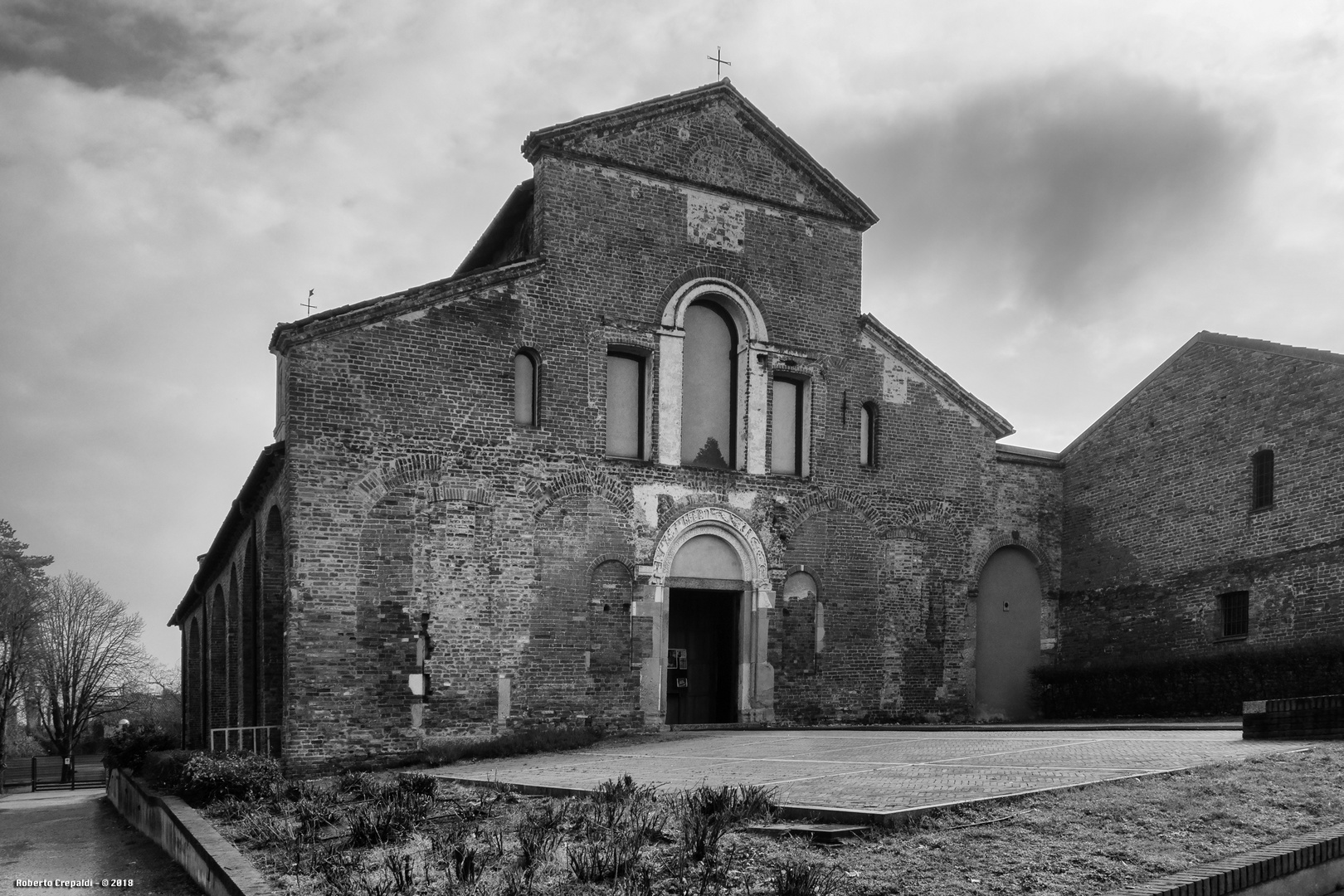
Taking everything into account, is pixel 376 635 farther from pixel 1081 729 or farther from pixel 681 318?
pixel 1081 729

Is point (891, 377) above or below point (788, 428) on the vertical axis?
above

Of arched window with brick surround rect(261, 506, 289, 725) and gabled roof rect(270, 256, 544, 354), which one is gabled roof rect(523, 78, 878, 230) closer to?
gabled roof rect(270, 256, 544, 354)

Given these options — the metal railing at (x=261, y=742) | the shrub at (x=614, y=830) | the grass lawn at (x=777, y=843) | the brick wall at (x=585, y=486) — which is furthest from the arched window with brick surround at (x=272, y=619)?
the shrub at (x=614, y=830)

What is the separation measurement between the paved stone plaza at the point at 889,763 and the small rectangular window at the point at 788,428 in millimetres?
5741

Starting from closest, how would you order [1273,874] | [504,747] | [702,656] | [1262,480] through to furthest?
[1273,874], [504,747], [1262,480], [702,656]

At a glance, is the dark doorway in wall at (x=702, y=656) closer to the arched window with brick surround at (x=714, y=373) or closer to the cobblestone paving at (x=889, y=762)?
the arched window with brick surround at (x=714, y=373)

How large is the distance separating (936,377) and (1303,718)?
1190 centimetres

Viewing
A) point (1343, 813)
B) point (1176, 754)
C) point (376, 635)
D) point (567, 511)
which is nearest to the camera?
point (1343, 813)

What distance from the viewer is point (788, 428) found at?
2230cm

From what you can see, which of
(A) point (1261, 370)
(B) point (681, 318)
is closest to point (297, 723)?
(B) point (681, 318)

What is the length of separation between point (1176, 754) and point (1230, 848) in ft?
12.4

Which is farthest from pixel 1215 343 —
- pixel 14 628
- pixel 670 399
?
pixel 14 628

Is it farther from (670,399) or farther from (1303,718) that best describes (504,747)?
(1303,718)

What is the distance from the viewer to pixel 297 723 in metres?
17.4
